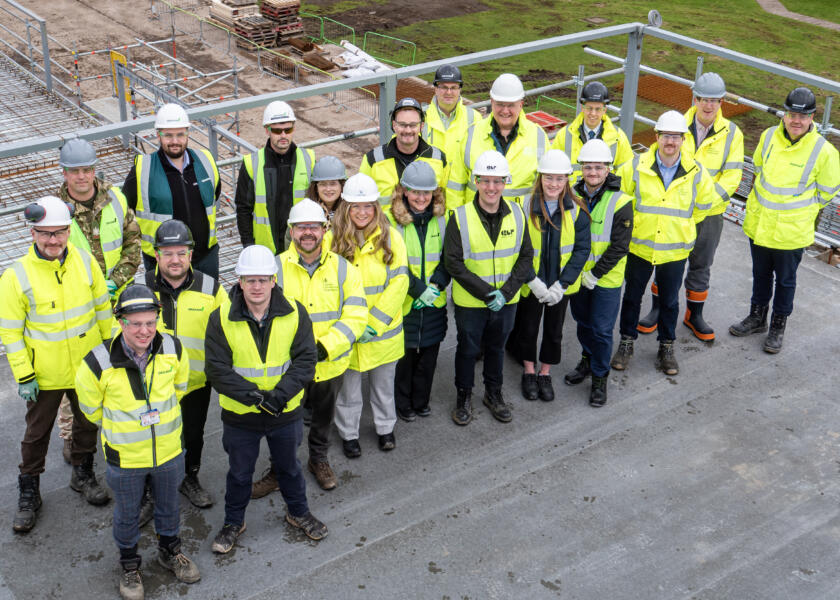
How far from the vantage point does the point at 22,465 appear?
654cm

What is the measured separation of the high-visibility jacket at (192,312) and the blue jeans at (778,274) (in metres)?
5.11

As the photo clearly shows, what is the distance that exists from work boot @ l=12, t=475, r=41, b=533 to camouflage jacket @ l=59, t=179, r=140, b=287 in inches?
57.9

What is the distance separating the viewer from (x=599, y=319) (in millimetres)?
8000

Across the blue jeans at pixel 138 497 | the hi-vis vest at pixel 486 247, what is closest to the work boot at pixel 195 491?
the blue jeans at pixel 138 497

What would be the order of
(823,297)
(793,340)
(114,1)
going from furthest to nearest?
(114,1)
(823,297)
(793,340)

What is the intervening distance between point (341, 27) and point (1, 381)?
21.8 meters

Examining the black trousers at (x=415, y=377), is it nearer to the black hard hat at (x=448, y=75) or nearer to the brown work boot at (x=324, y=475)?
the brown work boot at (x=324, y=475)

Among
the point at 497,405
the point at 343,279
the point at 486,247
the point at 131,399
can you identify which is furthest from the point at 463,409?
the point at 131,399

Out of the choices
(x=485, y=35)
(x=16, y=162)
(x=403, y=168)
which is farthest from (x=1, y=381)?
(x=485, y=35)

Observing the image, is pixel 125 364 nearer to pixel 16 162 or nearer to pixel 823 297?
pixel 823 297

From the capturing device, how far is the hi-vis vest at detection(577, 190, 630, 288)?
25.2 feet

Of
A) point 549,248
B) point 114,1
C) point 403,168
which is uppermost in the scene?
point 403,168

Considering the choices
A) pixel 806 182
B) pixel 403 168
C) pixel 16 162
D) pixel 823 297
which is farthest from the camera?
pixel 16 162

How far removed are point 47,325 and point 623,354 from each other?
4860mm
